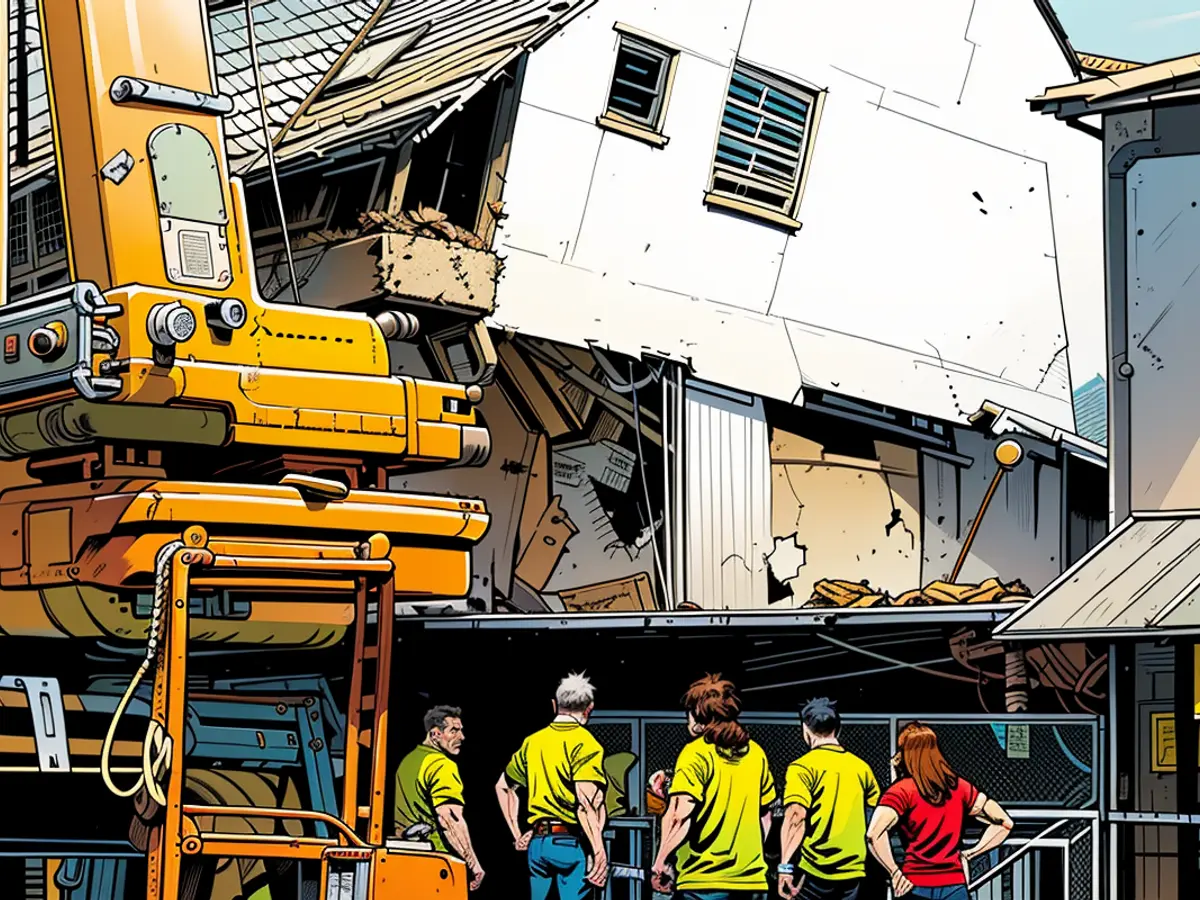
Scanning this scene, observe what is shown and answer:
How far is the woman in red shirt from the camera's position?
31.2 ft

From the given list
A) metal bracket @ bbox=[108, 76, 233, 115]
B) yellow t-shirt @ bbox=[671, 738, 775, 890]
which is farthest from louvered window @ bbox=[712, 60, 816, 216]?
metal bracket @ bbox=[108, 76, 233, 115]

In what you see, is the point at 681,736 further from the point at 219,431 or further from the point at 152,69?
the point at 152,69

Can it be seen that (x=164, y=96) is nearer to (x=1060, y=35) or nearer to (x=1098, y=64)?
(x=1060, y=35)

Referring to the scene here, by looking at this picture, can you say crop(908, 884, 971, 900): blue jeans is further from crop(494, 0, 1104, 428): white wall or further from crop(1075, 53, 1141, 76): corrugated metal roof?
crop(1075, 53, 1141, 76): corrugated metal roof

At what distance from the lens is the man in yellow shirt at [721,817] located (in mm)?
9898

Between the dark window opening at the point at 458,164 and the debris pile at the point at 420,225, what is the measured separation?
0.07 meters

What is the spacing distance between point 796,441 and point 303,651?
3434 mm

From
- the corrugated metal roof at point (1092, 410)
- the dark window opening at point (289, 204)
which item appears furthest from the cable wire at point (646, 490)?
the corrugated metal roof at point (1092, 410)

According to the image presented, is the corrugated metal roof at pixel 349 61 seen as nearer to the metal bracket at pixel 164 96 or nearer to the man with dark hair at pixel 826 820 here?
the metal bracket at pixel 164 96

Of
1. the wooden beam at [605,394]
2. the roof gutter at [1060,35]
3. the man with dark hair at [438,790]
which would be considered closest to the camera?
the man with dark hair at [438,790]

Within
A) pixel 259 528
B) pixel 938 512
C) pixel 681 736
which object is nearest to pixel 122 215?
pixel 259 528

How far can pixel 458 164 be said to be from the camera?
1141cm

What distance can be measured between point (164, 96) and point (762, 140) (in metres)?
4.48

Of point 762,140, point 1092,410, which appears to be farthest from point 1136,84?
point 762,140
